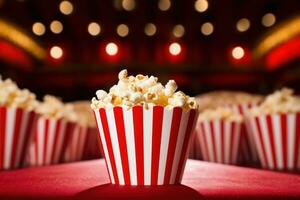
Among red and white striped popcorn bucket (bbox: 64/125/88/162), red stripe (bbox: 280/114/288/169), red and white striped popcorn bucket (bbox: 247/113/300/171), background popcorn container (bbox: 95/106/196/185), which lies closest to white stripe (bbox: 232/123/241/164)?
red and white striped popcorn bucket (bbox: 247/113/300/171)

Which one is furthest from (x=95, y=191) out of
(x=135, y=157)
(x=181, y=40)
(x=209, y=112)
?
(x=181, y=40)

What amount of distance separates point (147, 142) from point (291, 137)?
1.09 meters

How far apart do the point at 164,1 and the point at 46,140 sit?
12.2 ft

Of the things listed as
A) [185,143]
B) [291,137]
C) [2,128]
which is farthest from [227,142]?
[185,143]

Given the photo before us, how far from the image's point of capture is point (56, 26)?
22.7 ft

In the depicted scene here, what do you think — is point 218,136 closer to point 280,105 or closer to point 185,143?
point 280,105

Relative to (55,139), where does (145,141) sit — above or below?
above

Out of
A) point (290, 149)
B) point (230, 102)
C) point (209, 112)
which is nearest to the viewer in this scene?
point (290, 149)

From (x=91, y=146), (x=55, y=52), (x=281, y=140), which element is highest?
(x=55, y=52)

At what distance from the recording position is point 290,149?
2.47 m

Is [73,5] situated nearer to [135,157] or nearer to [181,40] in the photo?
[181,40]

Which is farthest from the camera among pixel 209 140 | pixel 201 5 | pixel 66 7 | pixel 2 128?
pixel 66 7

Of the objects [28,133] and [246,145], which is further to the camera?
[246,145]

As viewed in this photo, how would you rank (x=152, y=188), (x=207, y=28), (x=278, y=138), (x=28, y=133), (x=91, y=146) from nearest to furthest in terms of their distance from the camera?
(x=152, y=188) < (x=28, y=133) < (x=278, y=138) < (x=91, y=146) < (x=207, y=28)
